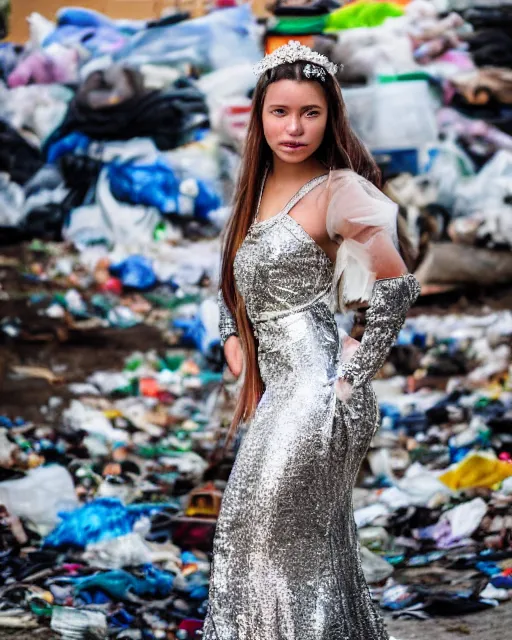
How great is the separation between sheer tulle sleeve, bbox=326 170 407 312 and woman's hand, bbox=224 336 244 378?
1.34ft

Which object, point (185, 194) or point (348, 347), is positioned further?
point (185, 194)

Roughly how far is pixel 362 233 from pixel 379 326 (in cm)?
22

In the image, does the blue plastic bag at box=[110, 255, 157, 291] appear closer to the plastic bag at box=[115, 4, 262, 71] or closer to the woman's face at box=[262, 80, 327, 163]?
the plastic bag at box=[115, 4, 262, 71]

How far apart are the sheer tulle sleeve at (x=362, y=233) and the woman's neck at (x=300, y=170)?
11 centimetres

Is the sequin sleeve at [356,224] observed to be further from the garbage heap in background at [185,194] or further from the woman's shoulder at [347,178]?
the garbage heap in background at [185,194]

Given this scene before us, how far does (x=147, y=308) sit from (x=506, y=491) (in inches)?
84.2

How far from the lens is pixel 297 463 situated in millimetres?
2564

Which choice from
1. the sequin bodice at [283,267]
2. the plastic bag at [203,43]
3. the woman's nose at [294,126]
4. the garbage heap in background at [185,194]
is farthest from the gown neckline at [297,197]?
the plastic bag at [203,43]

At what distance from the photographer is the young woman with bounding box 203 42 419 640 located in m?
2.55

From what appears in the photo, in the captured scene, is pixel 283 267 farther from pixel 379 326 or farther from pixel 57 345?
pixel 57 345

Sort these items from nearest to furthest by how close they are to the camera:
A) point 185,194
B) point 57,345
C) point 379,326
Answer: point 379,326
point 57,345
point 185,194

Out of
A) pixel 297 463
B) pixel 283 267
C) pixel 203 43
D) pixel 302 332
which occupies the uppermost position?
A: pixel 203 43

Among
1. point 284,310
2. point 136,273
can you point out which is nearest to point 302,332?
point 284,310

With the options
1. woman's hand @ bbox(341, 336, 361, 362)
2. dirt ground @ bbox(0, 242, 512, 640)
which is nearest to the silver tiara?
woman's hand @ bbox(341, 336, 361, 362)
